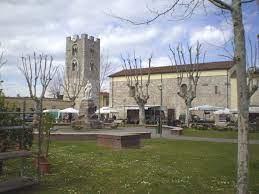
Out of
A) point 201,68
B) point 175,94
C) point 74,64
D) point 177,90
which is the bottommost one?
point 175,94

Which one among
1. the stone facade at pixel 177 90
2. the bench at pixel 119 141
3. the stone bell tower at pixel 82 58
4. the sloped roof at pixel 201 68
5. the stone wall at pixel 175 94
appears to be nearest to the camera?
the bench at pixel 119 141

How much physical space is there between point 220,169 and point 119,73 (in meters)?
63.8

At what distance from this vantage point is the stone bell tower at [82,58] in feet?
288

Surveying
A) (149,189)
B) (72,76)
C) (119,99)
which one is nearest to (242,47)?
(149,189)

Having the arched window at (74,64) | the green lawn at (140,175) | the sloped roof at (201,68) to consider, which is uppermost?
the arched window at (74,64)

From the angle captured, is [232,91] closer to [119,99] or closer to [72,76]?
[119,99]

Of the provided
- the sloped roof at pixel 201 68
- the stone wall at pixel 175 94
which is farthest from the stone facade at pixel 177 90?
the sloped roof at pixel 201 68

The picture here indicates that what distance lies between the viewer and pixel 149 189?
7699 mm

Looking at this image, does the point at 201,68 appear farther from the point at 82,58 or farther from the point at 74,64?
the point at 74,64

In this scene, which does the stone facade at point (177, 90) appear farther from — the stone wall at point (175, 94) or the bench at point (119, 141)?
the bench at point (119, 141)

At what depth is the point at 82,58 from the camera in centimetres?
8862

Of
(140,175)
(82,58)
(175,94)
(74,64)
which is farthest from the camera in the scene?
(74,64)

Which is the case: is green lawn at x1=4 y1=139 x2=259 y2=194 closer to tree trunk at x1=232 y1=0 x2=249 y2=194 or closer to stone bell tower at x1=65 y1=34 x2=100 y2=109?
tree trunk at x1=232 y1=0 x2=249 y2=194

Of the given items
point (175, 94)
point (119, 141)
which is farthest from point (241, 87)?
point (175, 94)
